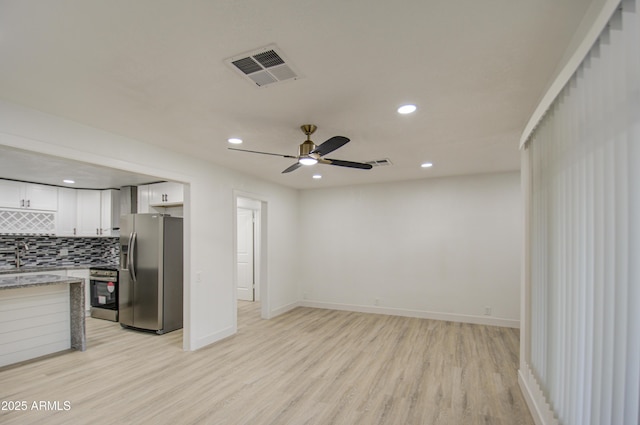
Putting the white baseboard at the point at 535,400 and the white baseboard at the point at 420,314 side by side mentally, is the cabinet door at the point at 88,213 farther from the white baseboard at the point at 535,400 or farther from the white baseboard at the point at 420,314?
the white baseboard at the point at 535,400

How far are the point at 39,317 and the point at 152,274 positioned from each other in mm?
1383

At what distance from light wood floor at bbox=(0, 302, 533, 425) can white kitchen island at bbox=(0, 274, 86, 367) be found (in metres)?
0.22

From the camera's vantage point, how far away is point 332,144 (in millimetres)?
2621

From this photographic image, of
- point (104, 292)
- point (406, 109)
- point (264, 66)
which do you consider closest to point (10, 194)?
point (104, 292)

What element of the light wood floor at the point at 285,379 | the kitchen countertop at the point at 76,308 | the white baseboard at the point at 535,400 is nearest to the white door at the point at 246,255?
Answer: the light wood floor at the point at 285,379

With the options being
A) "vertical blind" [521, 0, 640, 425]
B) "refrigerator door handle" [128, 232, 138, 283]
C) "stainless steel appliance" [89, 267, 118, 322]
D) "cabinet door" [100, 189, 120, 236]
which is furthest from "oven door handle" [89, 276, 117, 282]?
"vertical blind" [521, 0, 640, 425]

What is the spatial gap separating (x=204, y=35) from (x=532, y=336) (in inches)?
135

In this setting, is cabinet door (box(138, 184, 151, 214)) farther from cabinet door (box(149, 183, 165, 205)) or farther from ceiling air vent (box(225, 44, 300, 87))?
ceiling air vent (box(225, 44, 300, 87))

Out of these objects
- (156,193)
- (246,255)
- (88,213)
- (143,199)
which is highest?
(156,193)

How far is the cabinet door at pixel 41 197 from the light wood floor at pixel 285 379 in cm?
274

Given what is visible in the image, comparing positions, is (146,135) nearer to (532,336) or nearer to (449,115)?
(449,115)

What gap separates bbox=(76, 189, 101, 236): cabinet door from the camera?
247 inches

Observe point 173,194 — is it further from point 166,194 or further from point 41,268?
point 41,268

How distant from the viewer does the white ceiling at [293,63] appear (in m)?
1.49
